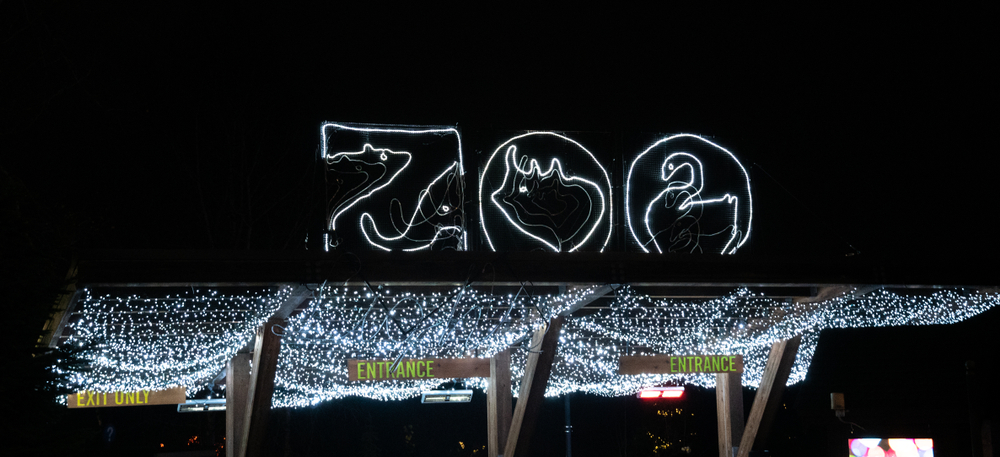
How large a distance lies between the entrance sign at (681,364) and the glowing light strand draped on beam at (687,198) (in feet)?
6.24

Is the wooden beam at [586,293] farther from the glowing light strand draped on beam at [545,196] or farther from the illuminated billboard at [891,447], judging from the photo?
the illuminated billboard at [891,447]

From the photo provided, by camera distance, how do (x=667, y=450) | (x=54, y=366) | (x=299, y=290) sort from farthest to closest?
1. (x=667, y=450)
2. (x=299, y=290)
3. (x=54, y=366)

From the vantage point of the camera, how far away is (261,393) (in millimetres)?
7844

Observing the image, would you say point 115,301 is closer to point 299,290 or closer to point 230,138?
point 299,290

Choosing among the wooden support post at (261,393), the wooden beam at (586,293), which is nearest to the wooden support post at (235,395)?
the wooden support post at (261,393)

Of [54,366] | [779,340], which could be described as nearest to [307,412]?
[779,340]

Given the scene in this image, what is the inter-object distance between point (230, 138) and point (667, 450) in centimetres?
1323

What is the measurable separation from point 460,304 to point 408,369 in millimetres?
1094

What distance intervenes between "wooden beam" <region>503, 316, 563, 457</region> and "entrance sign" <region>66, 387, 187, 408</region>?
5392mm

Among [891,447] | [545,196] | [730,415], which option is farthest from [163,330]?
[891,447]

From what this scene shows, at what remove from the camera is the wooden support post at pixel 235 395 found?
10164 millimetres

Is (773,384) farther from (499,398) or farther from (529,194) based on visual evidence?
(529,194)

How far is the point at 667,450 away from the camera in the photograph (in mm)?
21641

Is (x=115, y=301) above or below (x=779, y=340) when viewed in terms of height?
above
